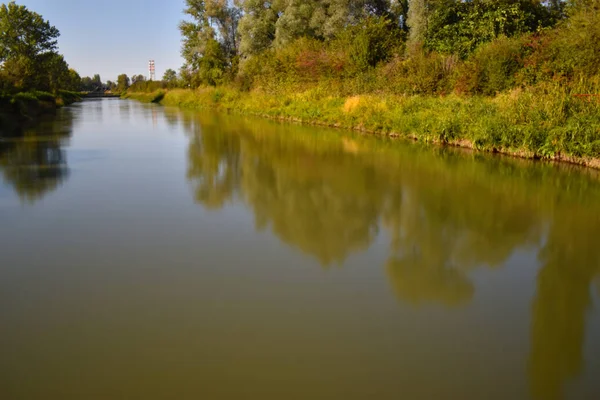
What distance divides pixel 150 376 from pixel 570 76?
13.6 meters

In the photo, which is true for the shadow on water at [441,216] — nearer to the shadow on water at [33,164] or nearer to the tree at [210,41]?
the shadow on water at [33,164]

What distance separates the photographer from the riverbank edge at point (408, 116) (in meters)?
12.5

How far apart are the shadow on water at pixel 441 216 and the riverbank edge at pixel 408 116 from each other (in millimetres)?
551

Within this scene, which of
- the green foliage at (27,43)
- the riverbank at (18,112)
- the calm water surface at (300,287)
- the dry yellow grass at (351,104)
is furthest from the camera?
the green foliage at (27,43)

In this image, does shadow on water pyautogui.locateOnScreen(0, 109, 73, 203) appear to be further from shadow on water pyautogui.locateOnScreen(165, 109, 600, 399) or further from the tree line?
the tree line

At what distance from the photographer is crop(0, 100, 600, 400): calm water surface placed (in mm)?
3387

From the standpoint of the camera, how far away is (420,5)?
2278 cm

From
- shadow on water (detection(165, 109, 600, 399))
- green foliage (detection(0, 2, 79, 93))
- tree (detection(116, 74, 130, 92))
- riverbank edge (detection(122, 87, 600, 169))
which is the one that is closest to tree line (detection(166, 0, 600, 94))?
riverbank edge (detection(122, 87, 600, 169))

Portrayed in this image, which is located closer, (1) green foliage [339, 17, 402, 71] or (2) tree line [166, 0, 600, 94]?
(2) tree line [166, 0, 600, 94]

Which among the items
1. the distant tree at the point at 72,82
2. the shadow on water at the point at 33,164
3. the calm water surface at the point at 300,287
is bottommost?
the calm water surface at the point at 300,287

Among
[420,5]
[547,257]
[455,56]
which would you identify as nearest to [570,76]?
[455,56]

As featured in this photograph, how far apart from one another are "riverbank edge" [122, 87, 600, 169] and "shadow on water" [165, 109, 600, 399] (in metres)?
0.55

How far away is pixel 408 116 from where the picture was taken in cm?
1611

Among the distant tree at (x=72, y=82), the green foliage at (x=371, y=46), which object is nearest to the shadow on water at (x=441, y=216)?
the green foliage at (x=371, y=46)
